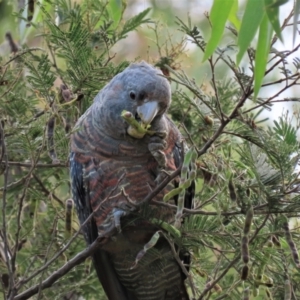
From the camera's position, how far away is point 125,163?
2.28 meters

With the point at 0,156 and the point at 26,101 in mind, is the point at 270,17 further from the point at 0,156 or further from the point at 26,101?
the point at 26,101

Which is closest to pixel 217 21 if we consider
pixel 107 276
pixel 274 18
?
pixel 274 18

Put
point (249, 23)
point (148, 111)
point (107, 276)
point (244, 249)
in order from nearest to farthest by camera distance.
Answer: point (249, 23)
point (244, 249)
point (148, 111)
point (107, 276)

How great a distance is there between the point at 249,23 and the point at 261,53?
70mm

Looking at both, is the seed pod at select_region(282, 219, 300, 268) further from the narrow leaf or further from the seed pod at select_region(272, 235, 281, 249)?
the narrow leaf

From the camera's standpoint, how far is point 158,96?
2082mm

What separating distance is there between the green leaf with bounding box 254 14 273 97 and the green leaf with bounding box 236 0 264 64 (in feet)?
0.09

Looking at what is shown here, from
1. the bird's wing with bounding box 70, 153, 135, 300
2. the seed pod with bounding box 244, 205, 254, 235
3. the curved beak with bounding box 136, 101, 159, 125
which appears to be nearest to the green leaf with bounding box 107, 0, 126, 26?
the curved beak with bounding box 136, 101, 159, 125

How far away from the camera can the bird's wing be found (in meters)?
2.32

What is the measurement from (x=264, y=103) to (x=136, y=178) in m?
0.83

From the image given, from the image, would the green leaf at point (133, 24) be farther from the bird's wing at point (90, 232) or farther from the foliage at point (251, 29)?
the foliage at point (251, 29)

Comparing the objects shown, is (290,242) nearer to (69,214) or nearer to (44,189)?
(69,214)

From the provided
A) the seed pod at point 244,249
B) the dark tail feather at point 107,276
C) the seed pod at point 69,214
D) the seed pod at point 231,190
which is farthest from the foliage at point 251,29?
the dark tail feather at point 107,276

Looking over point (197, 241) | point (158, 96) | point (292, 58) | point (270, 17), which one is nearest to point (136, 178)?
point (158, 96)
